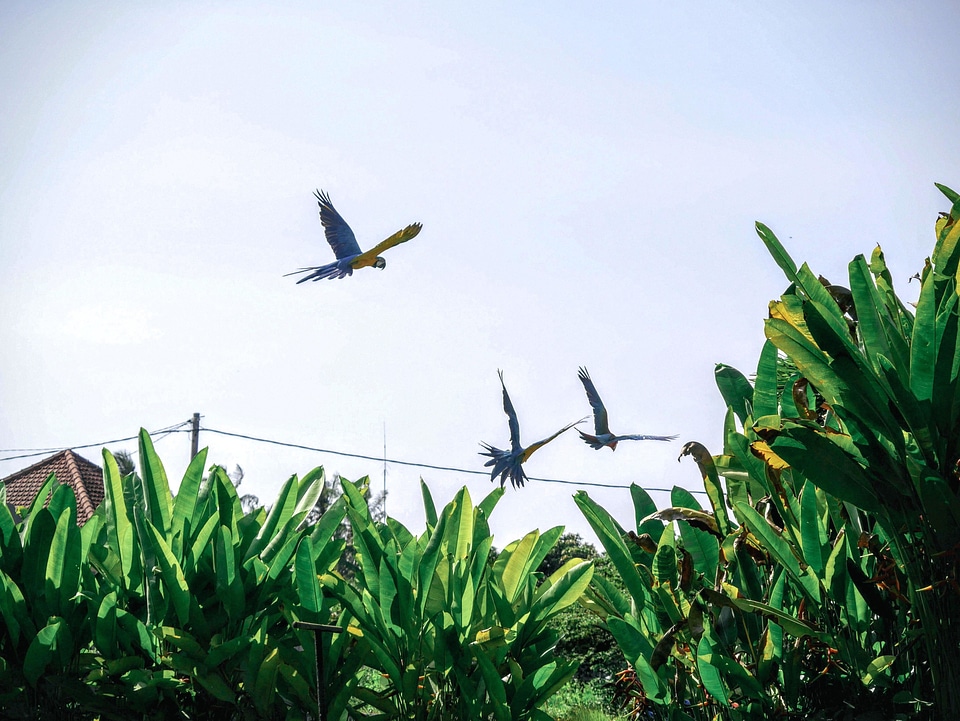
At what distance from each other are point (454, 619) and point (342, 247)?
2.30 meters

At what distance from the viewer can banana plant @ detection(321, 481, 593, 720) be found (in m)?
3.72

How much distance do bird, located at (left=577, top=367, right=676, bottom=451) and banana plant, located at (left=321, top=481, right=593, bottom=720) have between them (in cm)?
154

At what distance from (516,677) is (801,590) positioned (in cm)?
126

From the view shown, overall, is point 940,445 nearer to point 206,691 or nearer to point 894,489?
point 894,489

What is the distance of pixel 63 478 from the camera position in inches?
598

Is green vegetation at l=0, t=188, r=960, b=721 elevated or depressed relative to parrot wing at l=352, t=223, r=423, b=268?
depressed

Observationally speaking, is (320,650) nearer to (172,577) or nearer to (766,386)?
(172,577)

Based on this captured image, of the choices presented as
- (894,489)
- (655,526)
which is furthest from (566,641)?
(894,489)

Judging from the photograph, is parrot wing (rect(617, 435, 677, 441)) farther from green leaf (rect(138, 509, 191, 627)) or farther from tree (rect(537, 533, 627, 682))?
tree (rect(537, 533, 627, 682))

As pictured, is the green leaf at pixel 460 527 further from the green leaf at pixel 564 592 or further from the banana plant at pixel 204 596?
the banana plant at pixel 204 596

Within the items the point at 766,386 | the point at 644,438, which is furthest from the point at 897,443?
the point at 644,438

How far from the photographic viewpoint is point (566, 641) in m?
12.1

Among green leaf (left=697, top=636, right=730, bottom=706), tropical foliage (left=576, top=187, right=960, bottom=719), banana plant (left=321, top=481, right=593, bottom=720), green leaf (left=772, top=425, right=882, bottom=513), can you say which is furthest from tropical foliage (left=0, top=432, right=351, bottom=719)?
green leaf (left=772, top=425, right=882, bottom=513)

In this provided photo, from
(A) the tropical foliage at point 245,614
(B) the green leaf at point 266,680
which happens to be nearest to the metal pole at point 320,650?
(A) the tropical foliage at point 245,614
